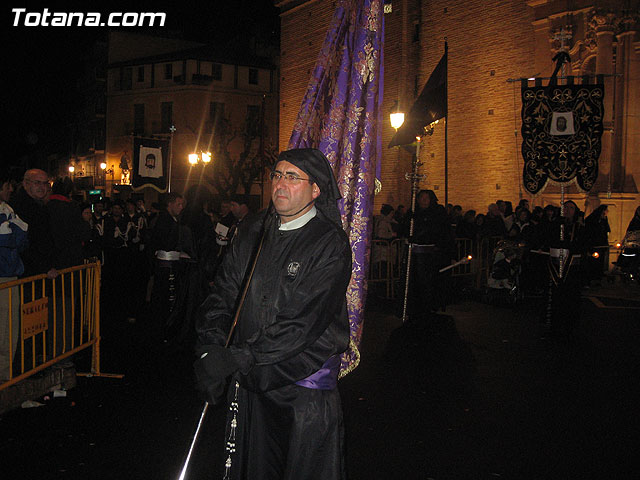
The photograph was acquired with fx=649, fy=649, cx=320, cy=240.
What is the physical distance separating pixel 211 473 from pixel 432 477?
151cm

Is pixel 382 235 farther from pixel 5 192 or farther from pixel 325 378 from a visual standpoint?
pixel 325 378

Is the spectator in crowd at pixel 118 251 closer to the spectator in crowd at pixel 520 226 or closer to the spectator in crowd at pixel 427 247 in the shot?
the spectator in crowd at pixel 427 247

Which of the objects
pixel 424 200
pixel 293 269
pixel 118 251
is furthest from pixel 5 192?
pixel 118 251

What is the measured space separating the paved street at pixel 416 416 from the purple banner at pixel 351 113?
5.98 ft

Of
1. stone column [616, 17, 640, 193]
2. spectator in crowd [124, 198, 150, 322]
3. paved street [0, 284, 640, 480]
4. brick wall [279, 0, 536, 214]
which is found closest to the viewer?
paved street [0, 284, 640, 480]

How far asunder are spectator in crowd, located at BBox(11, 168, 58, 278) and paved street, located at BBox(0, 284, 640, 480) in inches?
50.5

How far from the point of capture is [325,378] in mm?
2914

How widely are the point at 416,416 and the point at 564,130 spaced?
20.9 ft

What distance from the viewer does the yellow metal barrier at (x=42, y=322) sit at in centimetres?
551

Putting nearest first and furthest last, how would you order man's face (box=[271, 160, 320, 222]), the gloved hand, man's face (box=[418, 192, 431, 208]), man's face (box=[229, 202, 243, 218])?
1. the gloved hand
2. man's face (box=[271, 160, 320, 222])
3. man's face (box=[229, 202, 243, 218])
4. man's face (box=[418, 192, 431, 208])

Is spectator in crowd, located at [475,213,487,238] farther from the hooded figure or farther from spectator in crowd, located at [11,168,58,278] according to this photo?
the hooded figure

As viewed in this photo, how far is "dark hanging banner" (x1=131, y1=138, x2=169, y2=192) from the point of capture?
453 inches

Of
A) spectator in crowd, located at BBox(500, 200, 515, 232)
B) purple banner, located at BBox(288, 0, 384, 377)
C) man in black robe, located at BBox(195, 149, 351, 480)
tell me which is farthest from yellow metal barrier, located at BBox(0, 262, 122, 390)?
spectator in crowd, located at BBox(500, 200, 515, 232)

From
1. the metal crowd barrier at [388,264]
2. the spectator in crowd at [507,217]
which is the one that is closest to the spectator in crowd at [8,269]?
the metal crowd barrier at [388,264]
